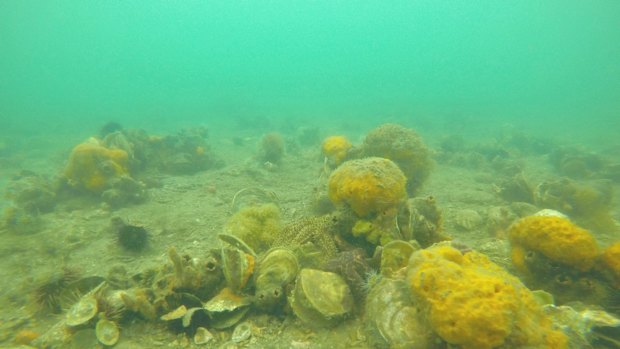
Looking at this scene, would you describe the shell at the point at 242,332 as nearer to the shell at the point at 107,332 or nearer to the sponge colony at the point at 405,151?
the shell at the point at 107,332

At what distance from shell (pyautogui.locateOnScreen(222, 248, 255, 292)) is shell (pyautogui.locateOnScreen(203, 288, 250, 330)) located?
0.60 feet

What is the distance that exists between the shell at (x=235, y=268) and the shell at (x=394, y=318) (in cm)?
166

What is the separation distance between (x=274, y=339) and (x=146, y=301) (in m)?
1.72

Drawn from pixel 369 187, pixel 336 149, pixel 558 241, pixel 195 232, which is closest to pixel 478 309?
pixel 558 241

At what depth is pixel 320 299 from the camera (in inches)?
148

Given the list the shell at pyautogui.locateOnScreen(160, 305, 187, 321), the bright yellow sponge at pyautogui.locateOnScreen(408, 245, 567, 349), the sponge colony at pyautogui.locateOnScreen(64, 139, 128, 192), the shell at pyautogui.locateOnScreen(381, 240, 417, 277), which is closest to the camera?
the bright yellow sponge at pyautogui.locateOnScreen(408, 245, 567, 349)

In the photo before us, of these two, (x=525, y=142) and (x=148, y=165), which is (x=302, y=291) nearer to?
(x=148, y=165)

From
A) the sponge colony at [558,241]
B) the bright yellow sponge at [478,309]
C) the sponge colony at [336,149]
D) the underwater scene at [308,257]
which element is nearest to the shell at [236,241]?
the underwater scene at [308,257]

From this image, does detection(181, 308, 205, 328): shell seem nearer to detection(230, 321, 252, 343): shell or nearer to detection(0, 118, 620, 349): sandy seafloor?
detection(0, 118, 620, 349): sandy seafloor

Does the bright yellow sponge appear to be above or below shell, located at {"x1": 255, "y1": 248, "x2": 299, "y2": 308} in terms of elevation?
above

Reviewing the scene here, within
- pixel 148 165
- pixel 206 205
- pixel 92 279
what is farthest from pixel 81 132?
pixel 92 279

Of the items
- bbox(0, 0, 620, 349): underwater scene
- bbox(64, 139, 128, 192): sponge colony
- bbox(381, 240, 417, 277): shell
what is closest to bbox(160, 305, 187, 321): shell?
bbox(0, 0, 620, 349): underwater scene

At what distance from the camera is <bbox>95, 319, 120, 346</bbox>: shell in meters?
3.71

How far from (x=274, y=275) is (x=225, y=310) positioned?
29.2 inches
